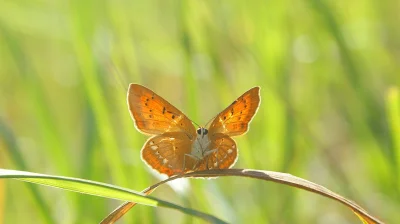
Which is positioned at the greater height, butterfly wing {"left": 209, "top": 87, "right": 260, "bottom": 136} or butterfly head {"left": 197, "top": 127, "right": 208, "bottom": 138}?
butterfly wing {"left": 209, "top": 87, "right": 260, "bottom": 136}

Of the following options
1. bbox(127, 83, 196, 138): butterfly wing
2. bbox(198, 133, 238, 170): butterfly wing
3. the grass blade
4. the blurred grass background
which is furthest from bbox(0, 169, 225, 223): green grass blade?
the blurred grass background

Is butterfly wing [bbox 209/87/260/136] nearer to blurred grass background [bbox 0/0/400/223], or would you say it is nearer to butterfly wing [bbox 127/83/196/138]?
butterfly wing [bbox 127/83/196/138]

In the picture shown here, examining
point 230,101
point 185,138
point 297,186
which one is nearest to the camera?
point 297,186

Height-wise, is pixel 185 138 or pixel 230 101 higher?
pixel 230 101

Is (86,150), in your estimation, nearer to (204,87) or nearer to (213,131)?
(213,131)

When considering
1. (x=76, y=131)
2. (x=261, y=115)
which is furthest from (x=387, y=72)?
(x=76, y=131)

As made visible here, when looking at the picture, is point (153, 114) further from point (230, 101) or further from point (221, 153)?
point (230, 101)

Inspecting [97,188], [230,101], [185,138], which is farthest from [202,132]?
[230,101]
